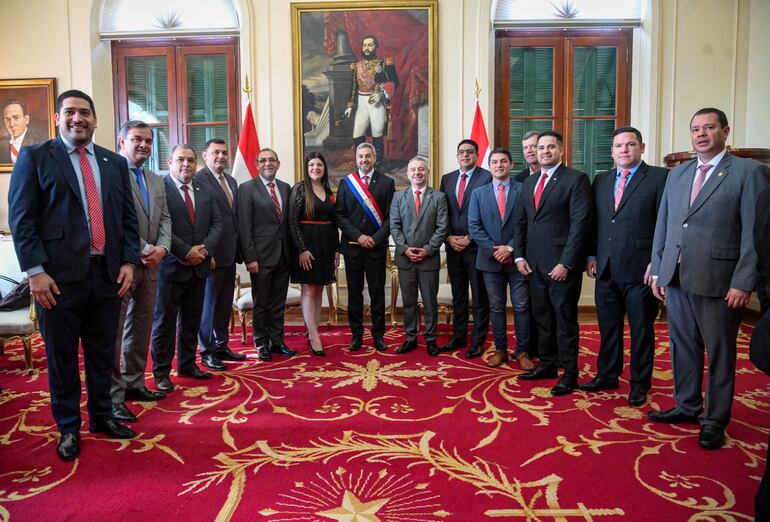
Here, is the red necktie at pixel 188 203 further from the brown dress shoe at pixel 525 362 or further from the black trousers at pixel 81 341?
the brown dress shoe at pixel 525 362

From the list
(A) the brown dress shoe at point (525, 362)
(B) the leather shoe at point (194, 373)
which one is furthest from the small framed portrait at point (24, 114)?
(A) the brown dress shoe at point (525, 362)

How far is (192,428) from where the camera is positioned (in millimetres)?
2738

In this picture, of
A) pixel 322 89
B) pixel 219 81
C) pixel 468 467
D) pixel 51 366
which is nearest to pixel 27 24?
pixel 219 81

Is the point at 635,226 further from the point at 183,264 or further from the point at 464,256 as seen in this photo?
the point at 183,264

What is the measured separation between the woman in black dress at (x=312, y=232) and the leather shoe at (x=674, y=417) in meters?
2.28

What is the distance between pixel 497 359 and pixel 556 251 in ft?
3.02

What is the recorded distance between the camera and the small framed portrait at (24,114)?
574 centimetres

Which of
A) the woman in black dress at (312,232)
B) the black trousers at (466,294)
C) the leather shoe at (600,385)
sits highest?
the woman in black dress at (312,232)

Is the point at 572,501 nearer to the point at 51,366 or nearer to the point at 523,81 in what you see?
the point at 51,366

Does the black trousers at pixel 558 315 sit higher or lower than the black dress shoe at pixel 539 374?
higher

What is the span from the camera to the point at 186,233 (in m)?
3.45

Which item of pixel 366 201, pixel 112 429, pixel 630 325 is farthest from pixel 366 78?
pixel 112 429

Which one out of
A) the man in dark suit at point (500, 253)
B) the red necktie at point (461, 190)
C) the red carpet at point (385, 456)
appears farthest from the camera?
the red necktie at point (461, 190)

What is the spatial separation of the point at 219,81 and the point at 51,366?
4317 millimetres
